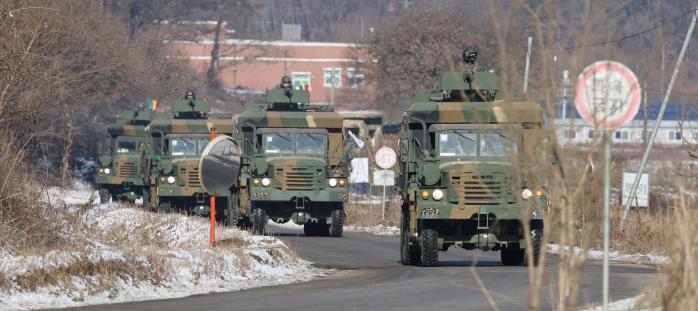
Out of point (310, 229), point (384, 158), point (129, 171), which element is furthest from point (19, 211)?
point (129, 171)

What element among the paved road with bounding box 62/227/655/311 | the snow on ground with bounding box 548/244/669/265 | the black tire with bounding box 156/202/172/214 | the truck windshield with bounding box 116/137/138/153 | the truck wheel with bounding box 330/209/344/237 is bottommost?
the paved road with bounding box 62/227/655/311

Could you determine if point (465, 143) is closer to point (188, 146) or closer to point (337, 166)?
point (337, 166)

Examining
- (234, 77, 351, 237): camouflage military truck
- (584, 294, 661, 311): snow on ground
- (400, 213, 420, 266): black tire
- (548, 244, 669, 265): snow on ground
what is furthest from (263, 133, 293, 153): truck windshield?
(584, 294, 661, 311): snow on ground

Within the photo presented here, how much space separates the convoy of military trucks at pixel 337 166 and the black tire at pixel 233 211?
0.05 metres

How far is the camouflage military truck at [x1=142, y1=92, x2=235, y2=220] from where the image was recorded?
40.2 meters

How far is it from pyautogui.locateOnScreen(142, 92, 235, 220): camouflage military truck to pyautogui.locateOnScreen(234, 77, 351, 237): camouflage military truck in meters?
4.34

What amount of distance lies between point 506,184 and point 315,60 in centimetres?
9389

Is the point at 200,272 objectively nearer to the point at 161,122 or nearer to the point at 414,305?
the point at 414,305

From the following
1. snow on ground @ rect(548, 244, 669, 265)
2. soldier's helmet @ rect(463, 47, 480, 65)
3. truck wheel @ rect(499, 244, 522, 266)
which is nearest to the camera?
truck wheel @ rect(499, 244, 522, 266)

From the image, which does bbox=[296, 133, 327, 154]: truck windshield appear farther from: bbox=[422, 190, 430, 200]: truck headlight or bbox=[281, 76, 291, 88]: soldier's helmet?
bbox=[422, 190, 430, 200]: truck headlight

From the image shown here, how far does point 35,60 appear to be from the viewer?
26984 millimetres

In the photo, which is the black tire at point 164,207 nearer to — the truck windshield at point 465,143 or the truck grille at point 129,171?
the truck grille at point 129,171

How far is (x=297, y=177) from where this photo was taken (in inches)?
1372

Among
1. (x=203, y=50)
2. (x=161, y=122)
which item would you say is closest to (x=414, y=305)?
(x=161, y=122)
